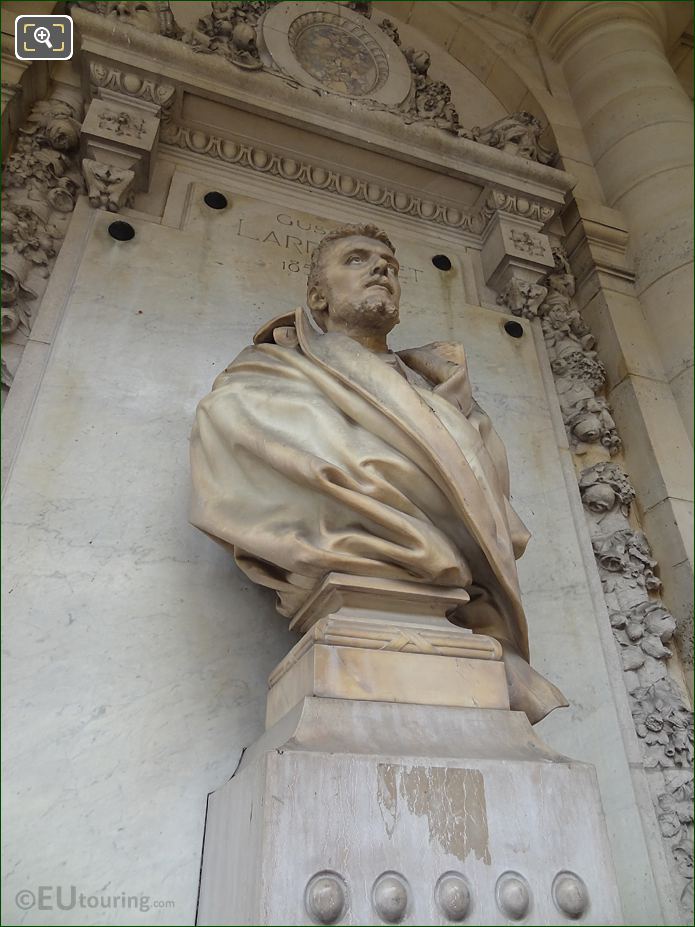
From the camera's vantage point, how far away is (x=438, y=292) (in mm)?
4105

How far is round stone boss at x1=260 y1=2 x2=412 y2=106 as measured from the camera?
178 inches

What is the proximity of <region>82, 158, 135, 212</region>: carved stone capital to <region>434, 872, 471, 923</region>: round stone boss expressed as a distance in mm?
3216

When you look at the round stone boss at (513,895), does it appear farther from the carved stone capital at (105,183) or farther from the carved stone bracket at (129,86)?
the carved stone bracket at (129,86)

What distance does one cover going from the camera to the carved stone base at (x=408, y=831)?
1.41 meters

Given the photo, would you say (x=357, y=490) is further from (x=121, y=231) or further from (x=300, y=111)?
(x=300, y=111)

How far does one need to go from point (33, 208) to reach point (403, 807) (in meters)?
3.03

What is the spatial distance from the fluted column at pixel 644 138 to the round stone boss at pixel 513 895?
2.90 meters

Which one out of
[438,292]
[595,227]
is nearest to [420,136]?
[438,292]

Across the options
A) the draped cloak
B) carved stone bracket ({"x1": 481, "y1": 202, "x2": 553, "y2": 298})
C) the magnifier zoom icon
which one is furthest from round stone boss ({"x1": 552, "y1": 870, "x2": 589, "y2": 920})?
the magnifier zoom icon

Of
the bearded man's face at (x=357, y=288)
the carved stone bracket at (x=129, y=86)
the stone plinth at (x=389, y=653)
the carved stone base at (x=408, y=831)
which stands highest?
the carved stone bracket at (x=129, y=86)

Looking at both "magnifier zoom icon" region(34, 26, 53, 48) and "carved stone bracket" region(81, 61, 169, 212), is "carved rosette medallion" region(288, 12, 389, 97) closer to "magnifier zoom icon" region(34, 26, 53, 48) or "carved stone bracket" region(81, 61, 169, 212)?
"carved stone bracket" region(81, 61, 169, 212)

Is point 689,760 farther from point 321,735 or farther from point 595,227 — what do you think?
point 595,227

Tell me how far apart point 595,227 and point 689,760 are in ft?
10.4

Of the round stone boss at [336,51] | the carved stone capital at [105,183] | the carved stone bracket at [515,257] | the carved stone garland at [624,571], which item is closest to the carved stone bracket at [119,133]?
the carved stone capital at [105,183]
